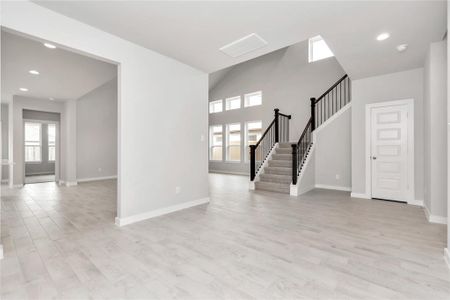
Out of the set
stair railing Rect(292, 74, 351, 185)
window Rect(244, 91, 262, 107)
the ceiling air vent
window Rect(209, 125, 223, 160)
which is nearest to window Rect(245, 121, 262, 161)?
window Rect(244, 91, 262, 107)

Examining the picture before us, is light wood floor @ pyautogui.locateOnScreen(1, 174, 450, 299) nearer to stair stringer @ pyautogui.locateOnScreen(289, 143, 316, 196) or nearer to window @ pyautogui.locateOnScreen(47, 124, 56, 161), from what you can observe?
stair stringer @ pyautogui.locateOnScreen(289, 143, 316, 196)

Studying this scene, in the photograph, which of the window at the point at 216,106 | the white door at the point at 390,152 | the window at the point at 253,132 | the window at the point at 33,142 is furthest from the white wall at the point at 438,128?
the window at the point at 33,142

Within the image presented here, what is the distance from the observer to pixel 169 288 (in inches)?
67.7

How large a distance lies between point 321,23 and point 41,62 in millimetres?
4954

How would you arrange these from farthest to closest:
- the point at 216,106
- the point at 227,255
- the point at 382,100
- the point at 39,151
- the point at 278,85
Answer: the point at 216,106 → the point at 39,151 → the point at 278,85 → the point at 382,100 → the point at 227,255

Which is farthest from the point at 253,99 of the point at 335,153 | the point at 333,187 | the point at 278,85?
the point at 333,187

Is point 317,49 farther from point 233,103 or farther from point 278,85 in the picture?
point 233,103

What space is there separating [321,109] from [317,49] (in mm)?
2127

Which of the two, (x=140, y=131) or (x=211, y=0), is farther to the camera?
(x=140, y=131)

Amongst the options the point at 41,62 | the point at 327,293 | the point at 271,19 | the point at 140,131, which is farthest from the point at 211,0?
the point at 41,62

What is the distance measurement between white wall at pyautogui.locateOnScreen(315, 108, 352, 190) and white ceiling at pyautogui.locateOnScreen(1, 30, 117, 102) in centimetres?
548

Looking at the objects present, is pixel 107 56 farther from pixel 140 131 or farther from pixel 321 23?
pixel 321 23

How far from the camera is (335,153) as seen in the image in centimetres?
593

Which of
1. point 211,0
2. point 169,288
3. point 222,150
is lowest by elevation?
point 169,288
